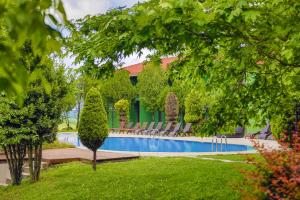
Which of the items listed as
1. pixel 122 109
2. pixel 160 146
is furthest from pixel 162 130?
pixel 122 109

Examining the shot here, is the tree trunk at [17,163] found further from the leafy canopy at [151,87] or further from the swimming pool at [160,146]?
the leafy canopy at [151,87]

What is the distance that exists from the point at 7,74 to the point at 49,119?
11472 mm

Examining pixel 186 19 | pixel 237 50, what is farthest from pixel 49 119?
pixel 186 19

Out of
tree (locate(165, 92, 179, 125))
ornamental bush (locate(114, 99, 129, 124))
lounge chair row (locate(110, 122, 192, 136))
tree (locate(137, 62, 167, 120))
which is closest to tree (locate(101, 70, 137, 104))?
ornamental bush (locate(114, 99, 129, 124))

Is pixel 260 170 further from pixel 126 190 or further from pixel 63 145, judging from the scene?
pixel 63 145

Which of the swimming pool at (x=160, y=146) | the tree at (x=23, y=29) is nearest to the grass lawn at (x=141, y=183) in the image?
the tree at (x=23, y=29)

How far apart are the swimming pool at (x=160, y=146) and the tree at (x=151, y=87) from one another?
278 inches

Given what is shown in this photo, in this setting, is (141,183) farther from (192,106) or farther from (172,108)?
(172,108)

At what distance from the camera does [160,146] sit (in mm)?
28125

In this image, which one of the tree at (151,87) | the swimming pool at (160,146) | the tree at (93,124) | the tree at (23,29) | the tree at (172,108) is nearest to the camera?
the tree at (23,29)

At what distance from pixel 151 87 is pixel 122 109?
12.9ft

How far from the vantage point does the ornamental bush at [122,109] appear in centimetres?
4144

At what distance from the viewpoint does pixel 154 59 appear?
26.4 feet

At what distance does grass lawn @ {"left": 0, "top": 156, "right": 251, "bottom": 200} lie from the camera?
961cm
